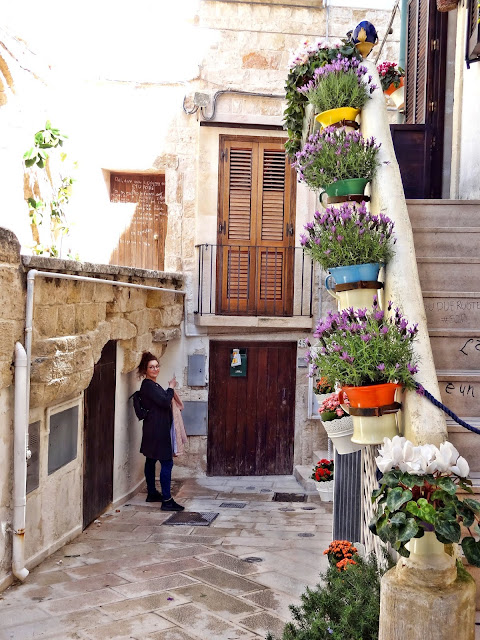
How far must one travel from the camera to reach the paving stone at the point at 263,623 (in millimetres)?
4332

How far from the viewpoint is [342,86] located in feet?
12.6

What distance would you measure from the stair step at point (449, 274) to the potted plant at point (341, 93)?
85cm

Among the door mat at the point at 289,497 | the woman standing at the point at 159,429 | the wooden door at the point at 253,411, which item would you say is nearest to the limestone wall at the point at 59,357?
the woman standing at the point at 159,429

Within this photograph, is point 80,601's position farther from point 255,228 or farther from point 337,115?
point 255,228

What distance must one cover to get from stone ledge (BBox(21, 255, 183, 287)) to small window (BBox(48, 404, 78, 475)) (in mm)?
1152

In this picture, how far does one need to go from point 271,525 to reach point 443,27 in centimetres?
480

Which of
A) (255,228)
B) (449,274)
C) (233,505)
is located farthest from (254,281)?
(449,274)

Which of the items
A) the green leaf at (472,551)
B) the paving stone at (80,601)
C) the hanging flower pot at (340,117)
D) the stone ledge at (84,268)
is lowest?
the paving stone at (80,601)

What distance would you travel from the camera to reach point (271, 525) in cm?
708

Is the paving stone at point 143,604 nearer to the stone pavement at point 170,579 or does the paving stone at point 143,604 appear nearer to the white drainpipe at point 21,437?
the stone pavement at point 170,579

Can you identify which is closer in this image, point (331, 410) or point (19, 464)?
point (331, 410)

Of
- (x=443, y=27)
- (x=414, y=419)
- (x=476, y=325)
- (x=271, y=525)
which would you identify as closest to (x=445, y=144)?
(x=443, y=27)

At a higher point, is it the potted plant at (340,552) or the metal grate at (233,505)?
the potted plant at (340,552)

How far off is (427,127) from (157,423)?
385 centimetres
